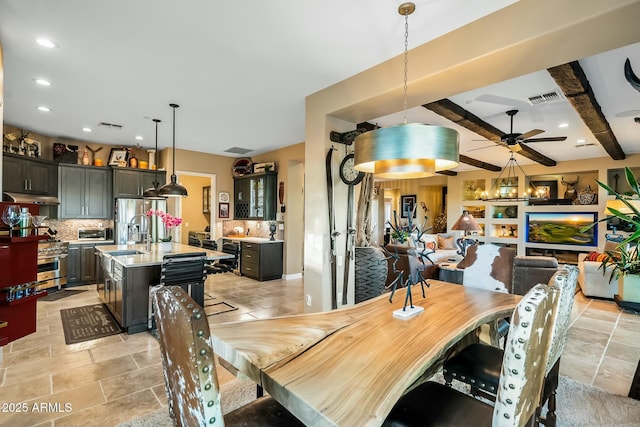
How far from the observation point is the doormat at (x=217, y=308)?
171 inches

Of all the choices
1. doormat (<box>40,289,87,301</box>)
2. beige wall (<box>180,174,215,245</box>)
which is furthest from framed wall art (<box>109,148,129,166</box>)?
beige wall (<box>180,174,215,245</box>)

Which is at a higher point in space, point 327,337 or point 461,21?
point 461,21

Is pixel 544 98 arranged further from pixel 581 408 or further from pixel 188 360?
pixel 188 360

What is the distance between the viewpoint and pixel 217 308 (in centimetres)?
454

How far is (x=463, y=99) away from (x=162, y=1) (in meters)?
3.43

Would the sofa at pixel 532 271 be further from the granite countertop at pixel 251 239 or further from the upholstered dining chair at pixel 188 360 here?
the upholstered dining chair at pixel 188 360

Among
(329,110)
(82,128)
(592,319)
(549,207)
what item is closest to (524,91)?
(329,110)

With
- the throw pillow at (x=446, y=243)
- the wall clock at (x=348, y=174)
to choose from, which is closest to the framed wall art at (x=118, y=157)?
the wall clock at (x=348, y=174)

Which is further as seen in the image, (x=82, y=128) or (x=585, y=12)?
(x=82, y=128)

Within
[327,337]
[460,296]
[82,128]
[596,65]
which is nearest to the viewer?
[327,337]

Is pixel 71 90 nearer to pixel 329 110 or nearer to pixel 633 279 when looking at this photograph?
pixel 329 110

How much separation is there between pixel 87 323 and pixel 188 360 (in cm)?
398

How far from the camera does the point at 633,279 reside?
459 centimetres

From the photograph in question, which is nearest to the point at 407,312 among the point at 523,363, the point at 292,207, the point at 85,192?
the point at 523,363
